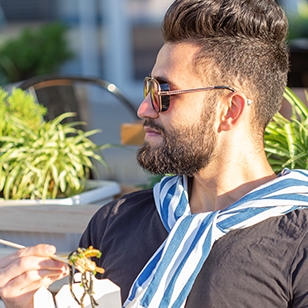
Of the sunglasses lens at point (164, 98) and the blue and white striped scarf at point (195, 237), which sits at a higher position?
the sunglasses lens at point (164, 98)

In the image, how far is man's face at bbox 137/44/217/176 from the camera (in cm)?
191

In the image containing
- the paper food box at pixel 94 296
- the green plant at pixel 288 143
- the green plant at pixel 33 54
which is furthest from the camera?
the green plant at pixel 33 54

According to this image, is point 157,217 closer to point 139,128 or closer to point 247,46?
point 247,46

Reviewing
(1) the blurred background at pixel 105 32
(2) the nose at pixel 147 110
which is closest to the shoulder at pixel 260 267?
(2) the nose at pixel 147 110

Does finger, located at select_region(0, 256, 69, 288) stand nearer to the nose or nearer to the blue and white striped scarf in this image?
the blue and white striped scarf

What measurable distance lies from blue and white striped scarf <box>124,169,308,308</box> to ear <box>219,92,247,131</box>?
21cm

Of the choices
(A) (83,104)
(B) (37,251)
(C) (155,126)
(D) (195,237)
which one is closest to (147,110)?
(C) (155,126)

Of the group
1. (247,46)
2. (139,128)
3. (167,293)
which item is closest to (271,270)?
(167,293)

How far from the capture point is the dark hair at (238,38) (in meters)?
1.88

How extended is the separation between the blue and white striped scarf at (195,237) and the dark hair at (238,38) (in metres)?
0.26

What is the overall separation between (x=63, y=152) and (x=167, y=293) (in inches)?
42.3

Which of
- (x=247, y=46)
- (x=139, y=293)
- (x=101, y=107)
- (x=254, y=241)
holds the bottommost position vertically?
(x=101, y=107)

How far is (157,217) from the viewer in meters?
1.93

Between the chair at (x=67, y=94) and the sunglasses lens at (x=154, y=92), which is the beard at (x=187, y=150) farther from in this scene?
the chair at (x=67, y=94)
